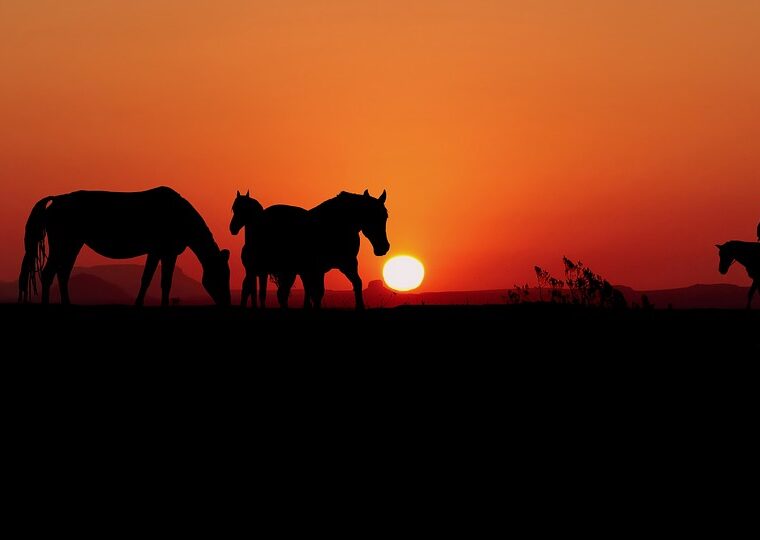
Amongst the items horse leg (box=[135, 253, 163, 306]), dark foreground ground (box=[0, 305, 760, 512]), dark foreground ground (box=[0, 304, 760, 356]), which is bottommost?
dark foreground ground (box=[0, 305, 760, 512])

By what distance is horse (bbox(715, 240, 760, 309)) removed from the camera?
27.1 meters

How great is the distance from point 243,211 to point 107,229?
260 centimetres

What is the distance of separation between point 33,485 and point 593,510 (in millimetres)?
4622

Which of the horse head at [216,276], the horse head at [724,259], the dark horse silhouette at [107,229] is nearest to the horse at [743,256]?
the horse head at [724,259]

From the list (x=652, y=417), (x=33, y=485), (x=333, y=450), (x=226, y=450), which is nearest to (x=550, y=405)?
(x=652, y=417)

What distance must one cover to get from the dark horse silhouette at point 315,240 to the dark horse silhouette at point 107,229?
1475 mm

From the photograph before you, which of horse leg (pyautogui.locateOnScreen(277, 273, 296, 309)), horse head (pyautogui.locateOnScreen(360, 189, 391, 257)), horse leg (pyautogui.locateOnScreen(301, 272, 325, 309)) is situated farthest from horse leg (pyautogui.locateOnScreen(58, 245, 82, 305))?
horse head (pyautogui.locateOnScreen(360, 189, 391, 257))

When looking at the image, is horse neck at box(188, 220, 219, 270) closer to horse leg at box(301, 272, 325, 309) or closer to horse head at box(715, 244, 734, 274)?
horse leg at box(301, 272, 325, 309)

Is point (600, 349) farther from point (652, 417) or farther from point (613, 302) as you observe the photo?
point (613, 302)

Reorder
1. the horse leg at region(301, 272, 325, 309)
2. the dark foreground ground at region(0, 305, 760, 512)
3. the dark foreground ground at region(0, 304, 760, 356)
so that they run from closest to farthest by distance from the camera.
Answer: the dark foreground ground at region(0, 305, 760, 512) < the dark foreground ground at region(0, 304, 760, 356) < the horse leg at region(301, 272, 325, 309)

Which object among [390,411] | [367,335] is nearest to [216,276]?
[367,335]

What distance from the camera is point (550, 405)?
11.2 m

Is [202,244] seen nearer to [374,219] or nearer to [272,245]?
[272,245]

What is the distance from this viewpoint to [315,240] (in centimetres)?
1947
